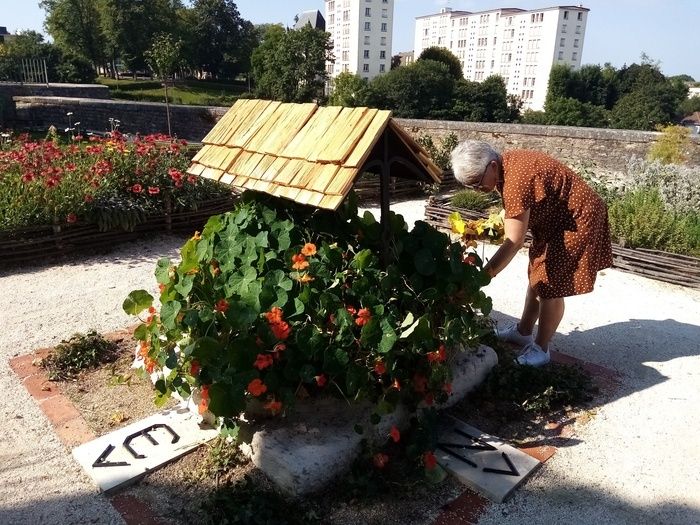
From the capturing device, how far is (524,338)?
4.10 metres

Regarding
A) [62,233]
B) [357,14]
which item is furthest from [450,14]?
[62,233]

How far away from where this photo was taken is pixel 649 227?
6.11m

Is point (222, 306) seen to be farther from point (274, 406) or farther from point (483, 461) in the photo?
point (483, 461)

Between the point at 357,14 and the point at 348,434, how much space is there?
3614 inches

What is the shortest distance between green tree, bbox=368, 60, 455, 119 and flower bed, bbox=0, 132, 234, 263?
4764 centimetres

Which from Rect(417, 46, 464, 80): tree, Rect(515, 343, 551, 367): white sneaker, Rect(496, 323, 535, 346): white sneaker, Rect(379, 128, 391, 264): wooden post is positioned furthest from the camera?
Rect(417, 46, 464, 80): tree

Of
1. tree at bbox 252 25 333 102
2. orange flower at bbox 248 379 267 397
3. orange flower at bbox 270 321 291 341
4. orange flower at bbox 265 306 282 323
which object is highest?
tree at bbox 252 25 333 102

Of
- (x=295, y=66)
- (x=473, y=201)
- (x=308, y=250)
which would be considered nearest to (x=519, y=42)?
(x=295, y=66)

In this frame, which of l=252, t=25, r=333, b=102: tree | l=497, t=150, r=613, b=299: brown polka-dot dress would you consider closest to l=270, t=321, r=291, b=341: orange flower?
l=497, t=150, r=613, b=299: brown polka-dot dress

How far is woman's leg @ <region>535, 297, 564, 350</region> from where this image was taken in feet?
11.9

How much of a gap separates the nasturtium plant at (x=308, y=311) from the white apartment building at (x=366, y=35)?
86.4 metres

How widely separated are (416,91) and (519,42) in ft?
187

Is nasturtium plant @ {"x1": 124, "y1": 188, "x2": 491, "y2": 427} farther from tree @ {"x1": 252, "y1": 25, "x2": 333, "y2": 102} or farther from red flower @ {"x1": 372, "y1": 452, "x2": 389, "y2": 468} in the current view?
tree @ {"x1": 252, "y1": 25, "x2": 333, "y2": 102}

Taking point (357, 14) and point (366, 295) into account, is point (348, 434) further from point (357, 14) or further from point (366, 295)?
point (357, 14)
